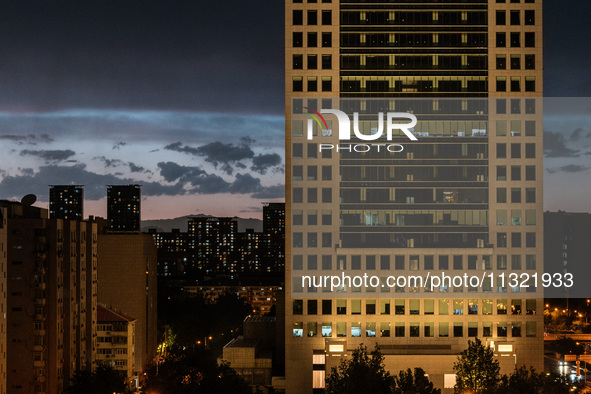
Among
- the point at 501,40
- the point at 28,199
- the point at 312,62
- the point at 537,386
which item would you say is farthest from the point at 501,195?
the point at 28,199

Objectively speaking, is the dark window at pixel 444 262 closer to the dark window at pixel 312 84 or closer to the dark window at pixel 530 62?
the dark window at pixel 530 62

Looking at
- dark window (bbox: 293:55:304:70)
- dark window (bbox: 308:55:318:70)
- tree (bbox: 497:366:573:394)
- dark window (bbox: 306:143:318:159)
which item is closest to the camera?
tree (bbox: 497:366:573:394)

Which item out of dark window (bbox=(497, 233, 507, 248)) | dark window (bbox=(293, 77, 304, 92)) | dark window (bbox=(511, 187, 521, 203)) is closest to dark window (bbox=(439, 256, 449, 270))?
dark window (bbox=(497, 233, 507, 248))

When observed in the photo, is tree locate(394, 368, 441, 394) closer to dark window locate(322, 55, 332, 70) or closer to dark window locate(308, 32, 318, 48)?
dark window locate(322, 55, 332, 70)

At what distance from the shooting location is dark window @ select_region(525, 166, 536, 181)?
101312mm

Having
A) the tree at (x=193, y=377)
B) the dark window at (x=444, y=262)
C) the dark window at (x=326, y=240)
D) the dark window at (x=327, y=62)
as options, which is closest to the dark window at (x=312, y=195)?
the dark window at (x=326, y=240)

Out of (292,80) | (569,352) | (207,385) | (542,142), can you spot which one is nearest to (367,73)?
(292,80)

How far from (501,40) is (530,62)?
506 centimetres

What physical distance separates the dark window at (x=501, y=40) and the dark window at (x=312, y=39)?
25.5m

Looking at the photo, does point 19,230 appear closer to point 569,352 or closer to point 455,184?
point 455,184

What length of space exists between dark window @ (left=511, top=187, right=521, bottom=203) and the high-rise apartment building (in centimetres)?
6088

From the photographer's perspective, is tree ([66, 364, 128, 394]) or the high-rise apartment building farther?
the high-rise apartment building

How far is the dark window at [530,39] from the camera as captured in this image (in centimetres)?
10175

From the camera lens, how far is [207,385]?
89.6 m
